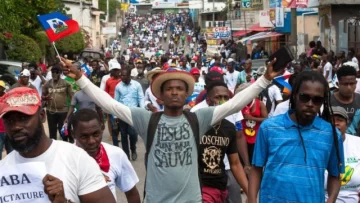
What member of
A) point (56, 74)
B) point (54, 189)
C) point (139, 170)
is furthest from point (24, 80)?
point (54, 189)

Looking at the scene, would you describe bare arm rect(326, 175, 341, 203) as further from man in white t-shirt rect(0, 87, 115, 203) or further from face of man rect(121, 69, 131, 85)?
face of man rect(121, 69, 131, 85)

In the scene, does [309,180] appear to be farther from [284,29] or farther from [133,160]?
[284,29]

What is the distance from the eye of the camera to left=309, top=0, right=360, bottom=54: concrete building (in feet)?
90.9

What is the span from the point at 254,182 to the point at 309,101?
65 cm

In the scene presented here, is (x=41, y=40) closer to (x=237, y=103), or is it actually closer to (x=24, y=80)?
(x=24, y=80)

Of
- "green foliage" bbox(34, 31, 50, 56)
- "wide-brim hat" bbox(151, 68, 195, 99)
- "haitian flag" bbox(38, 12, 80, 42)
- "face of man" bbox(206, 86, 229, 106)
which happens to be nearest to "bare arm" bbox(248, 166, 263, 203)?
"wide-brim hat" bbox(151, 68, 195, 99)

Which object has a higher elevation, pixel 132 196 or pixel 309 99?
pixel 309 99

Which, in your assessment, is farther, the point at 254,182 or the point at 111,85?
the point at 111,85

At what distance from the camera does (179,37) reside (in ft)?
281

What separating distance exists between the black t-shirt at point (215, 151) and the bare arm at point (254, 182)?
1339 mm

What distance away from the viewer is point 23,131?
345 centimetres

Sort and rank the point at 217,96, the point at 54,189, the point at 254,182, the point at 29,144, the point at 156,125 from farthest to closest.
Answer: the point at 217,96, the point at 156,125, the point at 254,182, the point at 29,144, the point at 54,189

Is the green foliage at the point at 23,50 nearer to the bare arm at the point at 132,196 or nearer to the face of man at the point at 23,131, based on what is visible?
the bare arm at the point at 132,196

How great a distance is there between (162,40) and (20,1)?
66.8 metres
